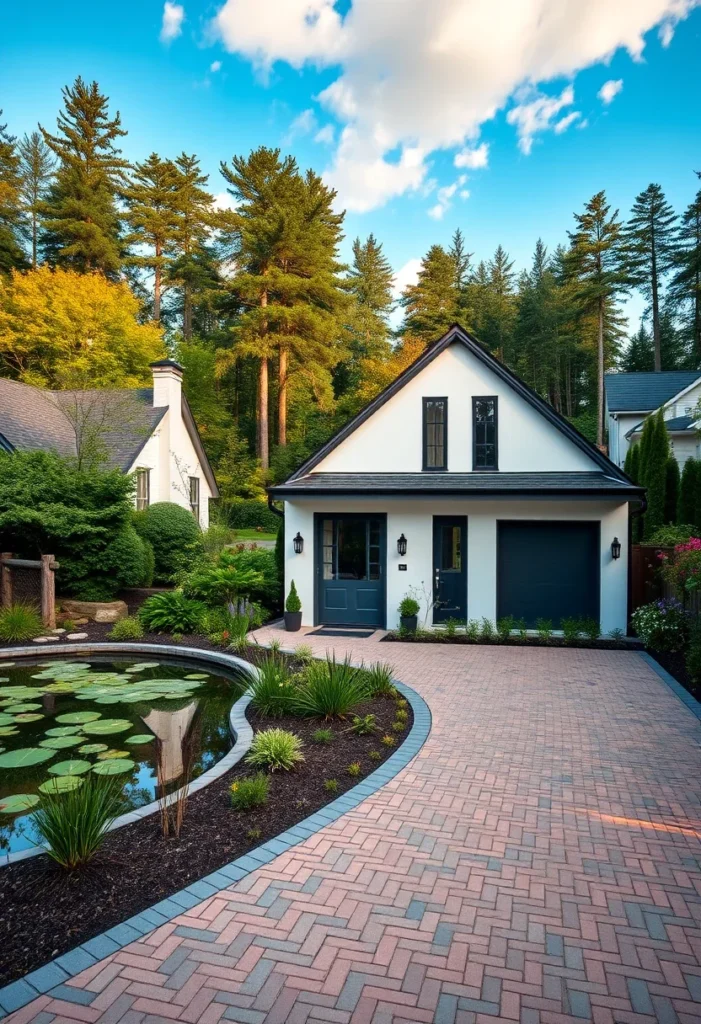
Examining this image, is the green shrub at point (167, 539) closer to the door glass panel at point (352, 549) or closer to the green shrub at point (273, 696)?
the door glass panel at point (352, 549)

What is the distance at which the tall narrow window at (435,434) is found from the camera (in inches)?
520

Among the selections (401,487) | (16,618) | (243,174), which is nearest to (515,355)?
(243,174)

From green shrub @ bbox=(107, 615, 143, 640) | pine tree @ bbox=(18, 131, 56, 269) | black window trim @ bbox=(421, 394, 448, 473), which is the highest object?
pine tree @ bbox=(18, 131, 56, 269)

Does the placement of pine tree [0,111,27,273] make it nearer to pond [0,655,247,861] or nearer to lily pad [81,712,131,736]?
pond [0,655,247,861]

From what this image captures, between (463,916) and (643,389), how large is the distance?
27.6 m

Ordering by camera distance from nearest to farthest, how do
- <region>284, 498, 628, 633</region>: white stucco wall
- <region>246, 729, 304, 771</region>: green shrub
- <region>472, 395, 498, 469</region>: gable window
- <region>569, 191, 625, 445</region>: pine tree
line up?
<region>246, 729, 304, 771</region>: green shrub → <region>284, 498, 628, 633</region>: white stucco wall → <region>472, 395, 498, 469</region>: gable window → <region>569, 191, 625, 445</region>: pine tree

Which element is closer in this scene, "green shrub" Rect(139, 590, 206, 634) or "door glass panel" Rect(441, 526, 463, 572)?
"green shrub" Rect(139, 590, 206, 634)

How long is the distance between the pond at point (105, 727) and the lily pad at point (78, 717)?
0.01 m

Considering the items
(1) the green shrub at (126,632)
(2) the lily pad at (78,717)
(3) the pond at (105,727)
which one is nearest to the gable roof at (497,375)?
(1) the green shrub at (126,632)

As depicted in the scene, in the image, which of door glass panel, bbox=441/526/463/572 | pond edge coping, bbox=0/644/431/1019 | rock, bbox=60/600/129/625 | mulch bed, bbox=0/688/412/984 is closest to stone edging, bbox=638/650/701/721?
Answer: pond edge coping, bbox=0/644/431/1019

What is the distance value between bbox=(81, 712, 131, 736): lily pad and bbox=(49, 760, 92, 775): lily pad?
0.91m

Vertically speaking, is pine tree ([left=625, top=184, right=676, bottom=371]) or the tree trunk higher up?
pine tree ([left=625, top=184, right=676, bottom=371])

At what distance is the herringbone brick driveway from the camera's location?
2857 mm

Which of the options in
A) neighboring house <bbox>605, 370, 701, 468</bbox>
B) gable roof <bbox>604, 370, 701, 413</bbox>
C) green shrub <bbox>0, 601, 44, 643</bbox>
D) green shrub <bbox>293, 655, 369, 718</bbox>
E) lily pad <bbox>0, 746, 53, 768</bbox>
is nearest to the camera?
lily pad <bbox>0, 746, 53, 768</bbox>
